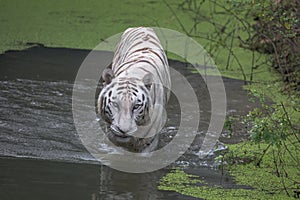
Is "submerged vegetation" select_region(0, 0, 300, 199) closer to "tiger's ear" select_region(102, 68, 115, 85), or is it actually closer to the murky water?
the murky water

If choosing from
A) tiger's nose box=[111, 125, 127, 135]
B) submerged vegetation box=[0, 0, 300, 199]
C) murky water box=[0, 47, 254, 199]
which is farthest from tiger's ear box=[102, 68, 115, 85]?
submerged vegetation box=[0, 0, 300, 199]

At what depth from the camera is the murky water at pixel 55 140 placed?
161 inches

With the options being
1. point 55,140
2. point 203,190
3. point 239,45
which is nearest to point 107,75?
point 55,140

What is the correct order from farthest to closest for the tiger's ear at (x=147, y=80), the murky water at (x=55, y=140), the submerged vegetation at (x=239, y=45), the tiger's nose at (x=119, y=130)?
the tiger's ear at (x=147, y=80)
the submerged vegetation at (x=239, y=45)
the tiger's nose at (x=119, y=130)
the murky water at (x=55, y=140)

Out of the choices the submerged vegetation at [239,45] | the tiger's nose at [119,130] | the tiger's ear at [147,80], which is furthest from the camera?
the tiger's ear at [147,80]

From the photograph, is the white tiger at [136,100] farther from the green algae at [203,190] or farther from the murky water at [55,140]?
the green algae at [203,190]

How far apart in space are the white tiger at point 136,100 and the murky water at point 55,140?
27 cm

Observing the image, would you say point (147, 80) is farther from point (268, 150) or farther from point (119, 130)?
point (268, 150)

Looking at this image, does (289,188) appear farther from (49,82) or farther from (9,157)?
(49,82)

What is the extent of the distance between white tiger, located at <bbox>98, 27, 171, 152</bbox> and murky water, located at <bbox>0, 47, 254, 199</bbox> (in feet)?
0.88

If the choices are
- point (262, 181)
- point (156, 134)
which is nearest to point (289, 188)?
point (262, 181)

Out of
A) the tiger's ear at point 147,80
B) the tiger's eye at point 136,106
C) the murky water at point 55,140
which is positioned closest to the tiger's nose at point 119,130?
the tiger's eye at point 136,106

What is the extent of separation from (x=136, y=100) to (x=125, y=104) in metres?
0.08

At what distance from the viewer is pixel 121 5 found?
959cm
